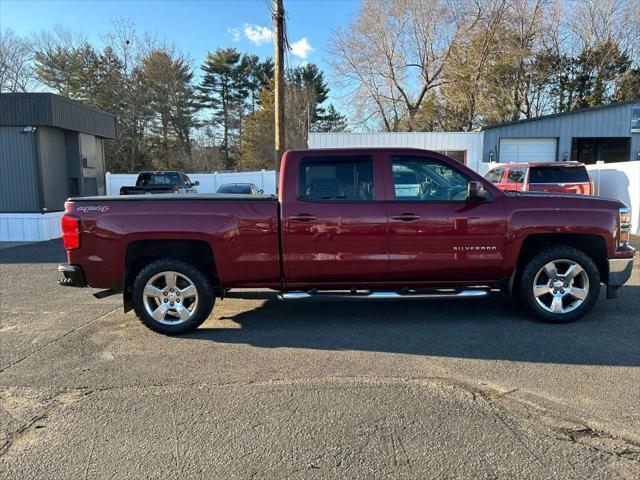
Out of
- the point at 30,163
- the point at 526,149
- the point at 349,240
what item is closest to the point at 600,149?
the point at 526,149

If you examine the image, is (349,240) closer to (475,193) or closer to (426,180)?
(426,180)

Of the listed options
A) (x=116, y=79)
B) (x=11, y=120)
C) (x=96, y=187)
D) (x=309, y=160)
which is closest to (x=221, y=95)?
(x=116, y=79)

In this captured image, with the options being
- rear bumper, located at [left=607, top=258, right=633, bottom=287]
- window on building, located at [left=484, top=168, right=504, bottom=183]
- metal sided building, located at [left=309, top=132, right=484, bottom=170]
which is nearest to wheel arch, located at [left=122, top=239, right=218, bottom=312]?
rear bumper, located at [left=607, top=258, right=633, bottom=287]

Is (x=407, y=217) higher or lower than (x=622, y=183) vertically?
lower

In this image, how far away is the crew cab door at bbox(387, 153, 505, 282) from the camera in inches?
206

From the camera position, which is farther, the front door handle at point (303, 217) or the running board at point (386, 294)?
the running board at point (386, 294)

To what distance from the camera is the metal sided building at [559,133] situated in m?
23.4

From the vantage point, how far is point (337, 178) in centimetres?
537

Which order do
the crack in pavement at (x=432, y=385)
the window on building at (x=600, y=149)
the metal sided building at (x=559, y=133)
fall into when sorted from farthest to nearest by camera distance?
1. the window on building at (x=600, y=149)
2. the metal sided building at (x=559, y=133)
3. the crack in pavement at (x=432, y=385)

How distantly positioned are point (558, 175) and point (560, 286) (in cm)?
807

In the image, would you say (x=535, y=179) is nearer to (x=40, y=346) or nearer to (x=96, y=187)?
(x=40, y=346)

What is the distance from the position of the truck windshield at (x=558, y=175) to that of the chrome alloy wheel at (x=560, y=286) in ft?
24.9

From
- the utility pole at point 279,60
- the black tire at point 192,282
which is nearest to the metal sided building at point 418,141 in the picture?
the utility pole at point 279,60

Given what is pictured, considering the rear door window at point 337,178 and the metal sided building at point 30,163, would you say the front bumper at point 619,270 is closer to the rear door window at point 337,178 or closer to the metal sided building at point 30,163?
the rear door window at point 337,178
